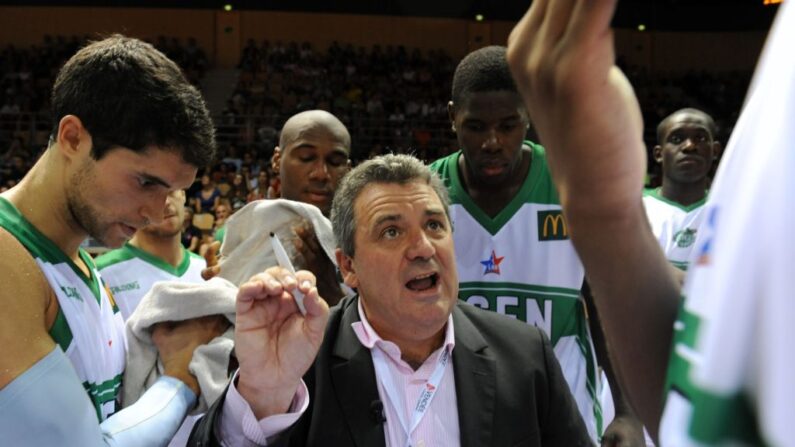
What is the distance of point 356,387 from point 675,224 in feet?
11.5

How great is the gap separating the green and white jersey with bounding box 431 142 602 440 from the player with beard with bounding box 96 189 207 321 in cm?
177

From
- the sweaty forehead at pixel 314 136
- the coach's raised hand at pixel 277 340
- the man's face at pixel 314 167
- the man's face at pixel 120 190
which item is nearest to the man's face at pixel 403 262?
the coach's raised hand at pixel 277 340

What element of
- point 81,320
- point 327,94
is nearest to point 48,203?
point 81,320

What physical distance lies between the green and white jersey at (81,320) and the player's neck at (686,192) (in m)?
4.03

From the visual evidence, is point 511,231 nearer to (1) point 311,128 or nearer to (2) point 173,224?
(1) point 311,128

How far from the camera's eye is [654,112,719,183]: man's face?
512 cm

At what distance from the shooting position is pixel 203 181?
38.3 feet

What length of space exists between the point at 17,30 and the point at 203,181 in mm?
11281

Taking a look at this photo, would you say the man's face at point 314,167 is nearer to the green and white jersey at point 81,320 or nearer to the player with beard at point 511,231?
the player with beard at point 511,231

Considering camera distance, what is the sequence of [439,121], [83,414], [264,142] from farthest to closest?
[439,121] < [264,142] < [83,414]

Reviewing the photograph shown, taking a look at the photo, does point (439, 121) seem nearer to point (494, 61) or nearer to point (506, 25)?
point (506, 25)

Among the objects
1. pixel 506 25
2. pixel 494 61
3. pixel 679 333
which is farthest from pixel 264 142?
pixel 679 333

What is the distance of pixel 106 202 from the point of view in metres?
1.91

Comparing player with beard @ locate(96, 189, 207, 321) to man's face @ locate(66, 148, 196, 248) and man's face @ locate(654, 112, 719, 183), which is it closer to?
man's face @ locate(66, 148, 196, 248)
